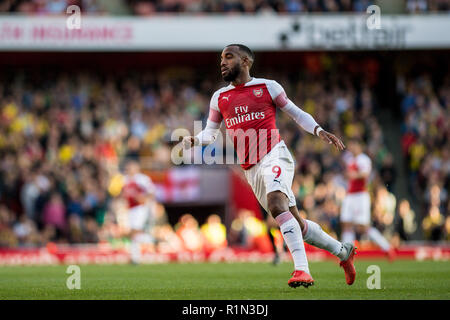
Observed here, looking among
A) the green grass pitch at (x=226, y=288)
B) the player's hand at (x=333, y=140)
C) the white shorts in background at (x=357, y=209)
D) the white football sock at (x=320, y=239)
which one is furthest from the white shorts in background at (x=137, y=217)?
the player's hand at (x=333, y=140)

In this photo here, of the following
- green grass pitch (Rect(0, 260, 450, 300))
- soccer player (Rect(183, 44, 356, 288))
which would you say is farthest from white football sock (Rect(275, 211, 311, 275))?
green grass pitch (Rect(0, 260, 450, 300))

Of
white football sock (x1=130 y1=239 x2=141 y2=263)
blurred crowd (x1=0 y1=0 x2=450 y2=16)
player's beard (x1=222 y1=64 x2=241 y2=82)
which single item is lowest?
white football sock (x1=130 y1=239 x2=141 y2=263)

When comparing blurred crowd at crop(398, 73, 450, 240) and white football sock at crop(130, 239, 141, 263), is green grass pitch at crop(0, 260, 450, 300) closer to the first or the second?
white football sock at crop(130, 239, 141, 263)

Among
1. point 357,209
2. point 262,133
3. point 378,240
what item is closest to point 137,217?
point 357,209

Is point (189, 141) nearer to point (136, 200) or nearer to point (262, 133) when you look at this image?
point (262, 133)

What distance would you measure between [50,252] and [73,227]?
2.16 meters

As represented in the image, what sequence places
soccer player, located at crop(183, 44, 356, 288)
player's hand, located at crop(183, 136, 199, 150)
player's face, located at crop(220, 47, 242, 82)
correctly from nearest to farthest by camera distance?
soccer player, located at crop(183, 44, 356, 288), player's face, located at crop(220, 47, 242, 82), player's hand, located at crop(183, 136, 199, 150)

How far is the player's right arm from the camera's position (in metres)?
9.06

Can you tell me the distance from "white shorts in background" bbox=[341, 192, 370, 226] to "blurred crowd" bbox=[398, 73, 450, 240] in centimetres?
565

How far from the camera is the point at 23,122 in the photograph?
24422mm

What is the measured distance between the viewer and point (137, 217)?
57.2 feet
